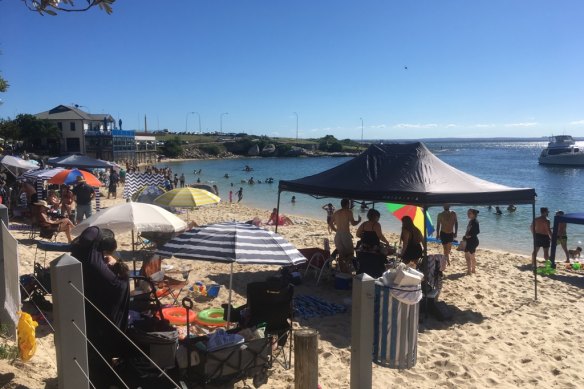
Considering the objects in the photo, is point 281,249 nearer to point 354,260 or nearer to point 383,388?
point 383,388

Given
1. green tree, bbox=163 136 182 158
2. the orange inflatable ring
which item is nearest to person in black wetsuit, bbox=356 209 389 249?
the orange inflatable ring

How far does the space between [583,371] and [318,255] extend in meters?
4.37

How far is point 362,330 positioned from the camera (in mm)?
3273

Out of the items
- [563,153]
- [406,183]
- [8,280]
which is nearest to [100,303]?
[8,280]

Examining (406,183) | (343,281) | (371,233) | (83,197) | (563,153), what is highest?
(563,153)

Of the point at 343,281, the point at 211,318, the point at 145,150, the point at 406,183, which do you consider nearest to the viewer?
the point at 211,318

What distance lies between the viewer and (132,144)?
2830 inches

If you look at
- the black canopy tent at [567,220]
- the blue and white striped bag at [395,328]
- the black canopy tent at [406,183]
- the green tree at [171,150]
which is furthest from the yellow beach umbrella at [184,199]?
the green tree at [171,150]

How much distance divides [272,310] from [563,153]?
72629mm

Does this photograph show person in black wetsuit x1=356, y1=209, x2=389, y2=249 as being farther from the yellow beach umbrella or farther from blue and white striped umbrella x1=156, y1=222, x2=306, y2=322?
the yellow beach umbrella

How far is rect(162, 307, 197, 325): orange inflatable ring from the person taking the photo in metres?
5.82

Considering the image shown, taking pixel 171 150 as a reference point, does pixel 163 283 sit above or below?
below

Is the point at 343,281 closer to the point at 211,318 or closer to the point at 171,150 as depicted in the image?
the point at 211,318

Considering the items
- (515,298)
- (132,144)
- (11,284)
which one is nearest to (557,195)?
(515,298)
